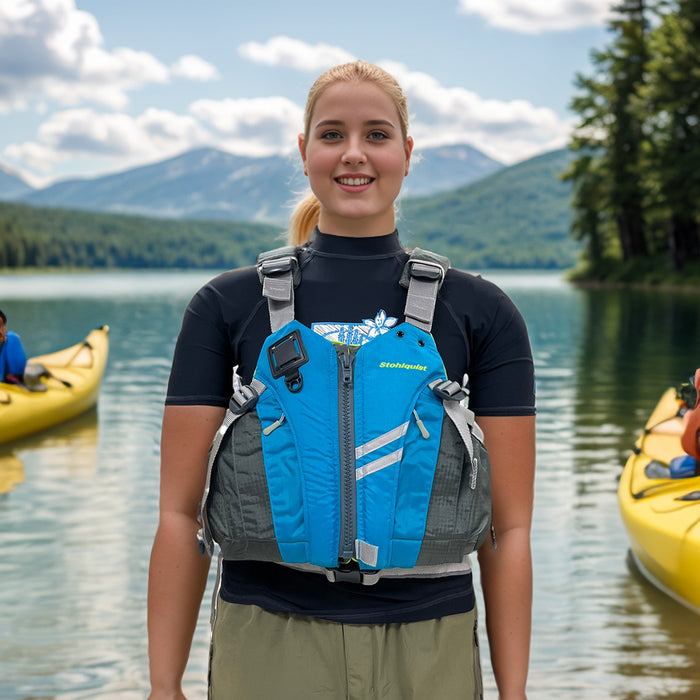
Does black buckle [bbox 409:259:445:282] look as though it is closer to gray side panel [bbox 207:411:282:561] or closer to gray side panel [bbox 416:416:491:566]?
gray side panel [bbox 416:416:491:566]

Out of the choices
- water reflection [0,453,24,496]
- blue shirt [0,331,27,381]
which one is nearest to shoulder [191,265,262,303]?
water reflection [0,453,24,496]

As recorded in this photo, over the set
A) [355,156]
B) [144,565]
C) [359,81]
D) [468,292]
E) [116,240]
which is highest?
[359,81]

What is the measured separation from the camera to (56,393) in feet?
38.4

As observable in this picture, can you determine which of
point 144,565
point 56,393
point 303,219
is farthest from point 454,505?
point 56,393

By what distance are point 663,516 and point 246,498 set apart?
4643 mm

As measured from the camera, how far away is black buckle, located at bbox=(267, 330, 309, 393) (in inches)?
67.6

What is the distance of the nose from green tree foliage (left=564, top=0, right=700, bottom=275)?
40.5m

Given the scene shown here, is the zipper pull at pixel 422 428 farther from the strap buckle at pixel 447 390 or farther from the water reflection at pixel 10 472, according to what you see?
the water reflection at pixel 10 472

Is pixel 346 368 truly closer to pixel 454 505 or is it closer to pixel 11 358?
pixel 454 505

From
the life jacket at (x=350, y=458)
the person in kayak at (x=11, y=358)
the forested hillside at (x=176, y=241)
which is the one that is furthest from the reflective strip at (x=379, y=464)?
the forested hillside at (x=176, y=241)

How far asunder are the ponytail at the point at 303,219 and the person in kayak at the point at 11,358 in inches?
337

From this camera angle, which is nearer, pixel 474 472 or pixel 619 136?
pixel 474 472

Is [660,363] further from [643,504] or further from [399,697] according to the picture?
[399,697]

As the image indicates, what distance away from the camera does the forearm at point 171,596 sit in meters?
1.81
